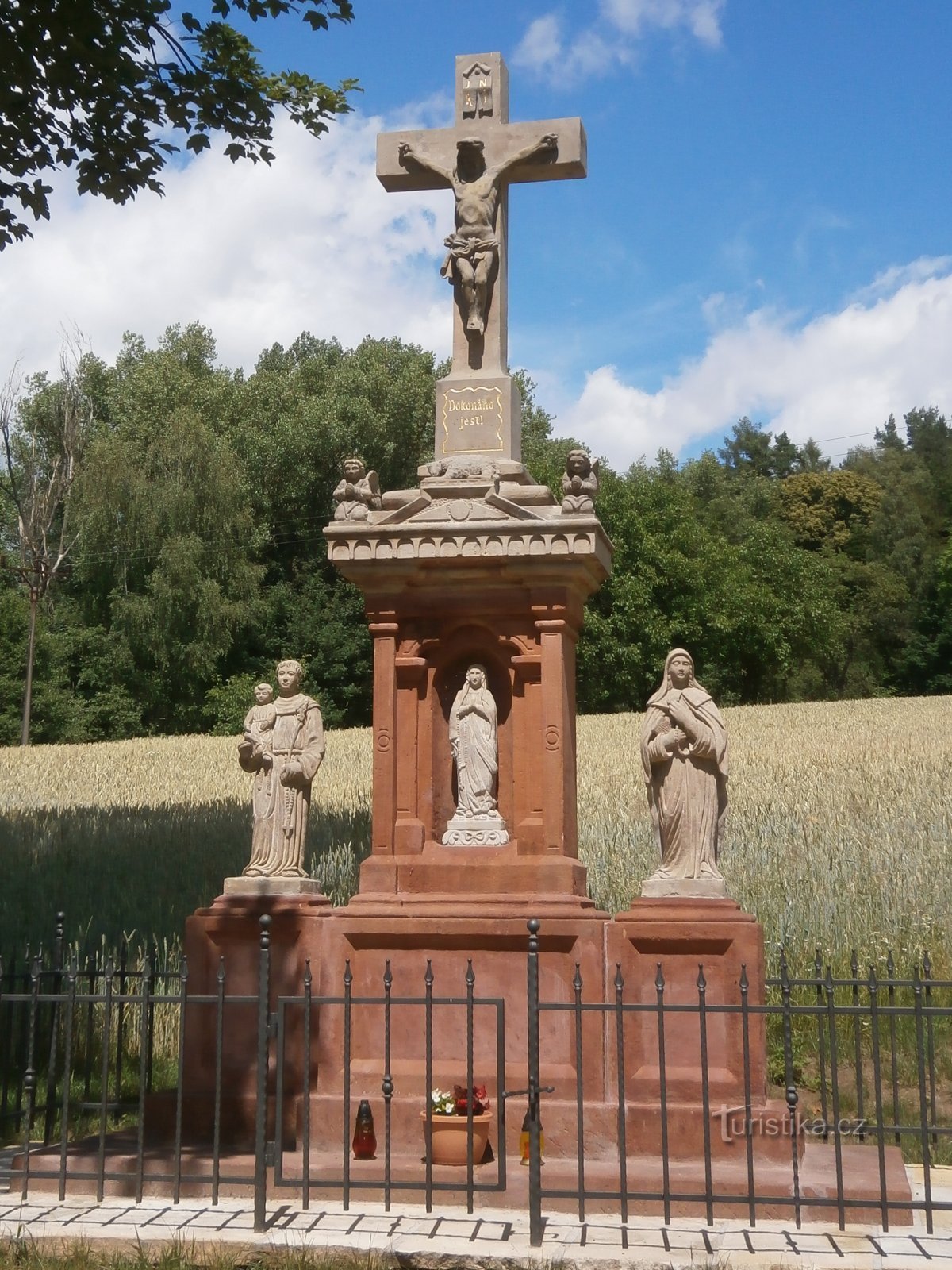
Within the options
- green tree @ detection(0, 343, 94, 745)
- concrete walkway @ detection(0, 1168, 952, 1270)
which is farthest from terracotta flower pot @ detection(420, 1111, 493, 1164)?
green tree @ detection(0, 343, 94, 745)

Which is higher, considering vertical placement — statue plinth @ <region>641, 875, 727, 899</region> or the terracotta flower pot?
statue plinth @ <region>641, 875, 727, 899</region>

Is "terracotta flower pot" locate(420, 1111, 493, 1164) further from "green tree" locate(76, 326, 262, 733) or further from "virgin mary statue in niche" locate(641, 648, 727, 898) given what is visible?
"green tree" locate(76, 326, 262, 733)

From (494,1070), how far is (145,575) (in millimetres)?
33276

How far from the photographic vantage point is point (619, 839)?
52.1ft

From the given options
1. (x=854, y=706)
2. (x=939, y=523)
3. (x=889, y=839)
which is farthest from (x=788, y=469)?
(x=889, y=839)

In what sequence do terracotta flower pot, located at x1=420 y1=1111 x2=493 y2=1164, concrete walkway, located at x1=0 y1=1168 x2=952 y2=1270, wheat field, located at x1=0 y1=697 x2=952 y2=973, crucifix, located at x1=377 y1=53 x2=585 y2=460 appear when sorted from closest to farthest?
concrete walkway, located at x1=0 y1=1168 x2=952 y2=1270, terracotta flower pot, located at x1=420 y1=1111 x2=493 y2=1164, crucifix, located at x1=377 y1=53 x2=585 y2=460, wheat field, located at x1=0 y1=697 x2=952 y2=973

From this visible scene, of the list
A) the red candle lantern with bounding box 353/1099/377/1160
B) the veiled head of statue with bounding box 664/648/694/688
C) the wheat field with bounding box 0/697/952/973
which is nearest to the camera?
the red candle lantern with bounding box 353/1099/377/1160

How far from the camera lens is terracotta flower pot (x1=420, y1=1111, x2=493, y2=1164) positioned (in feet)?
26.8

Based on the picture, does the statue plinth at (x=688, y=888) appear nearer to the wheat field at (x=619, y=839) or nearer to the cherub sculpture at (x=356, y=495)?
the cherub sculpture at (x=356, y=495)

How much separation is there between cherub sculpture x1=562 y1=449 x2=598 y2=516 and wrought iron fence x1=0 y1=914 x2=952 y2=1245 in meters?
3.13

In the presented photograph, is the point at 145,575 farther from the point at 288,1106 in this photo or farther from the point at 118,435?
the point at 288,1106

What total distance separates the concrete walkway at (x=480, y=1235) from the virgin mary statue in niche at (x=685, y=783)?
7.50 ft

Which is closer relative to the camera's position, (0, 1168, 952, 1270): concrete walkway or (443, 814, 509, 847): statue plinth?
(0, 1168, 952, 1270): concrete walkway

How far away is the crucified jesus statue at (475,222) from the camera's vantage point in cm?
1067
